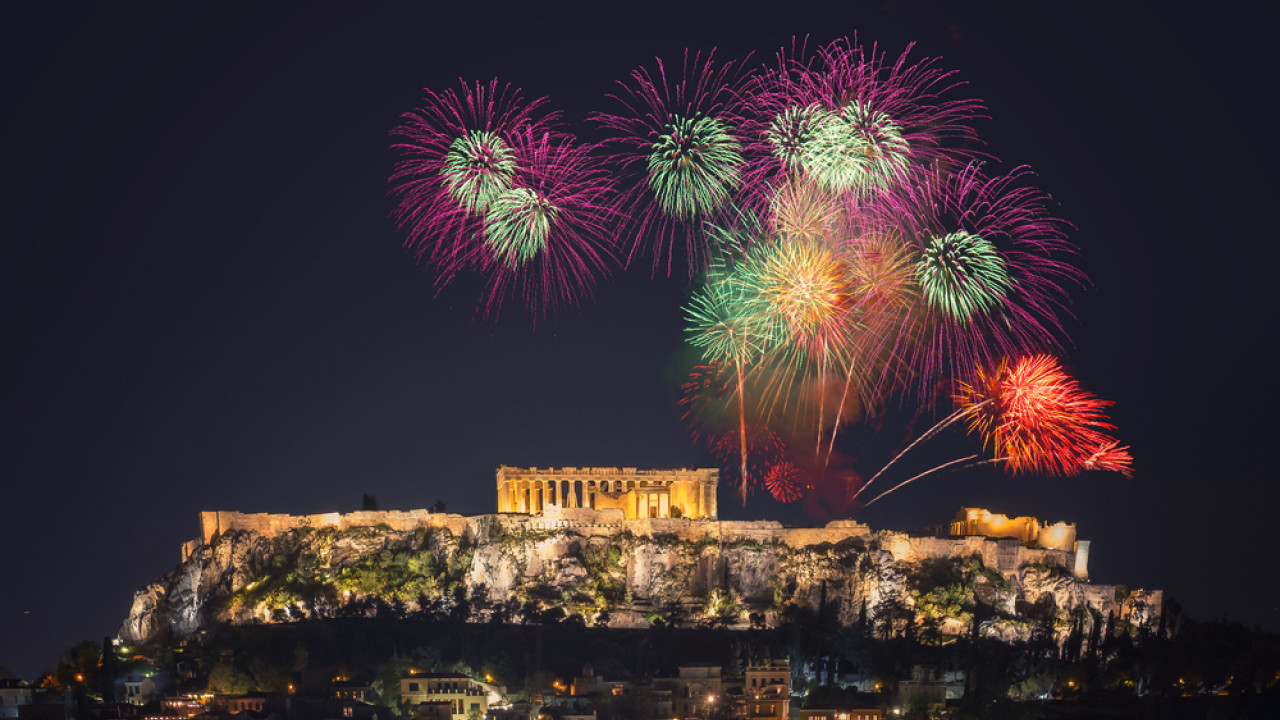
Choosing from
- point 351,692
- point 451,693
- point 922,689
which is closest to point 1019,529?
point 922,689

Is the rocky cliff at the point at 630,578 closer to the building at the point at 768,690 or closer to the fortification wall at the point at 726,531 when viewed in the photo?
the fortification wall at the point at 726,531

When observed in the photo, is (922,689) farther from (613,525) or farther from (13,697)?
(13,697)

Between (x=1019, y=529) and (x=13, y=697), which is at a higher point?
(x=1019, y=529)

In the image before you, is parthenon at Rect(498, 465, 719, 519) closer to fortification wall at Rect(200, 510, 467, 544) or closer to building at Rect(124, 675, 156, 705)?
fortification wall at Rect(200, 510, 467, 544)

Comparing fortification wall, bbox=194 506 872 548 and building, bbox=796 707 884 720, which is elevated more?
fortification wall, bbox=194 506 872 548

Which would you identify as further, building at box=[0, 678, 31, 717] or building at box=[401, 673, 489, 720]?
building at box=[0, 678, 31, 717]

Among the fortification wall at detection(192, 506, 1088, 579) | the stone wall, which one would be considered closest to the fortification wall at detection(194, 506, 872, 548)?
the fortification wall at detection(192, 506, 1088, 579)

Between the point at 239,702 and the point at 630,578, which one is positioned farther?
the point at 630,578

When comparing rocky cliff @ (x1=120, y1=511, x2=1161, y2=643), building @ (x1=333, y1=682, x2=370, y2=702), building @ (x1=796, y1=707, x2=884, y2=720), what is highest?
rocky cliff @ (x1=120, y1=511, x2=1161, y2=643)
